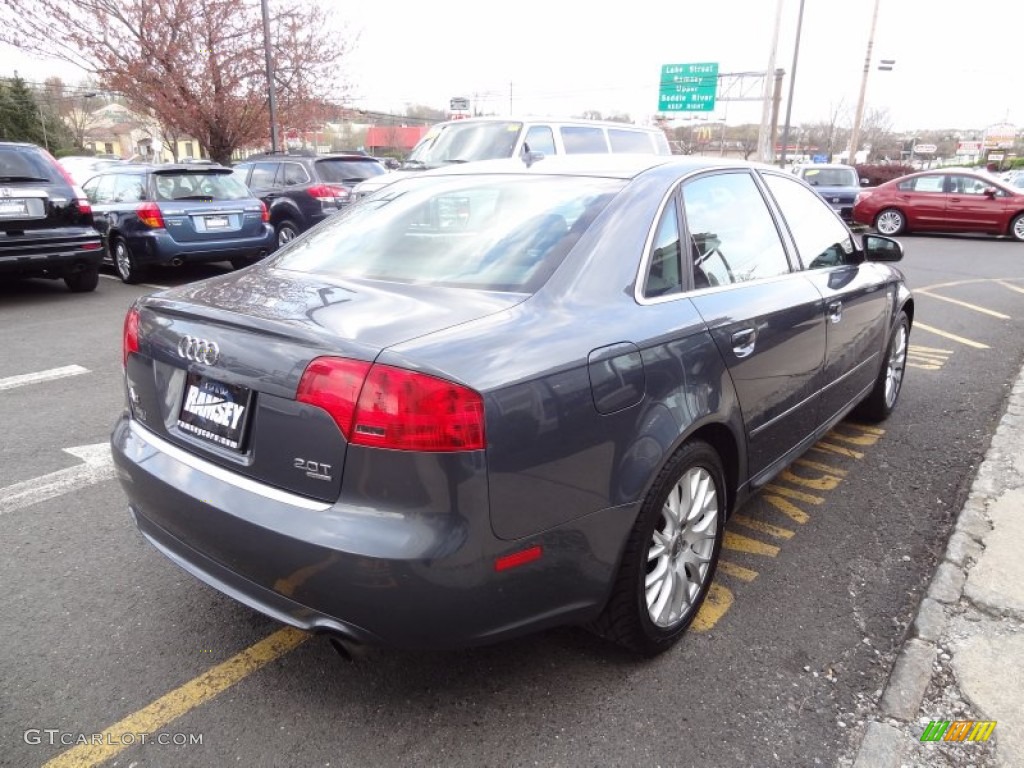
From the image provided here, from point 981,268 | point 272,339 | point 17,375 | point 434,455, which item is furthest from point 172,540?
point 981,268

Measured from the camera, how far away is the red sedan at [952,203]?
54.5 feet

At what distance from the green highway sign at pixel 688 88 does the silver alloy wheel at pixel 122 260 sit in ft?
103

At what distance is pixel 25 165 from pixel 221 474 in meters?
7.71

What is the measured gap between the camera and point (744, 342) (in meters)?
2.74

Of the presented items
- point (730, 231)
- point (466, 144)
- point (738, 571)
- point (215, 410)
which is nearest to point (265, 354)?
point (215, 410)

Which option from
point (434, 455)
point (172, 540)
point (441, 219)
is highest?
point (441, 219)

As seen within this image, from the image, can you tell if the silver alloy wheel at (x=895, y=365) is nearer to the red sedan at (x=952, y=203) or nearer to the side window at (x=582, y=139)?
the side window at (x=582, y=139)

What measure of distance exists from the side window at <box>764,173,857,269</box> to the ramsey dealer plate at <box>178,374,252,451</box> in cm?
260

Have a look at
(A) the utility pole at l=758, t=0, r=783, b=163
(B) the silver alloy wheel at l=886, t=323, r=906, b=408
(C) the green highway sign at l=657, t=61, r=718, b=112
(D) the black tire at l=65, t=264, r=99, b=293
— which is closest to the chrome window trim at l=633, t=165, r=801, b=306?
(B) the silver alloy wheel at l=886, t=323, r=906, b=408

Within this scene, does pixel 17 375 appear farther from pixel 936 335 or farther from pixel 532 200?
pixel 936 335

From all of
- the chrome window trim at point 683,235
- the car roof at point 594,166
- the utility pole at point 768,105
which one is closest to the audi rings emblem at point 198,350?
the chrome window trim at point 683,235

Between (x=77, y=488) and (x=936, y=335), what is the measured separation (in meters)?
7.46

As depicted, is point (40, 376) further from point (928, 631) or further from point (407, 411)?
point (928, 631)

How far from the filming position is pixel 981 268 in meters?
12.5
